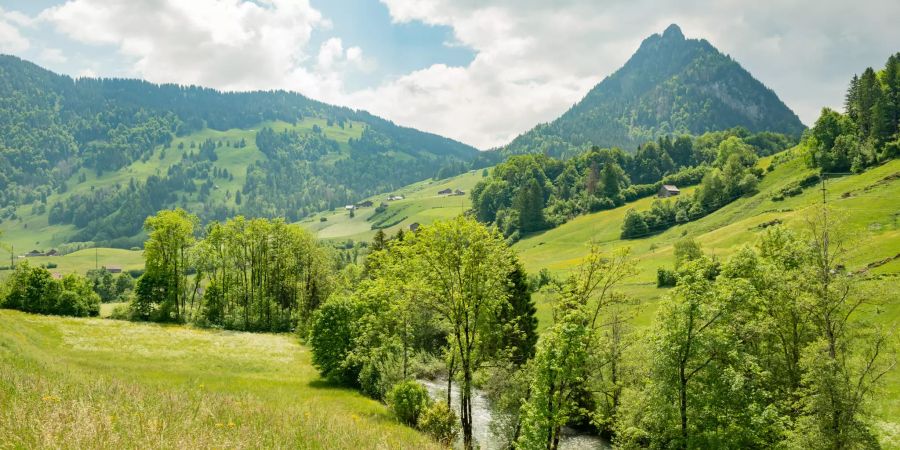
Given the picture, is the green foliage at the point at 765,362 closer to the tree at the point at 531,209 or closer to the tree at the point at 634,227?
the tree at the point at 634,227

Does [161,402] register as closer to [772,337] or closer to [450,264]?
[450,264]

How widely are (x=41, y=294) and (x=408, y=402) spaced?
204 ft

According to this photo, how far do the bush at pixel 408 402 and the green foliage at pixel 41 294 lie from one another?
58461 mm

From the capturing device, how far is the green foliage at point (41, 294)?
67.1m

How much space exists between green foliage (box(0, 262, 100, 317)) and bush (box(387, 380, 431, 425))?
5846 centimetres

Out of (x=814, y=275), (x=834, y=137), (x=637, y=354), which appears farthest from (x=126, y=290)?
(x=834, y=137)

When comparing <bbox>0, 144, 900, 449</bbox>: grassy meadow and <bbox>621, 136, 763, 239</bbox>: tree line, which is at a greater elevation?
<bbox>621, 136, 763, 239</bbox>: tree line

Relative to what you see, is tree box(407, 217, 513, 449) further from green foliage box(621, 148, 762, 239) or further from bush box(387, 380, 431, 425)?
green foliage box(621, 148, 762, 239)

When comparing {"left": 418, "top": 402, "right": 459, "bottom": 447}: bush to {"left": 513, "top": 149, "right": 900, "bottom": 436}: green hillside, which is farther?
{"left": 513, "top": 149, "right": 900, "bottom": 436}: green hillside

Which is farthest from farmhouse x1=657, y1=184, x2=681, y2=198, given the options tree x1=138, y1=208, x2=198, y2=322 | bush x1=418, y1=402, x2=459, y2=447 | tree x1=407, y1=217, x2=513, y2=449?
bush x1=418, y1=402, x2=459, y2=447

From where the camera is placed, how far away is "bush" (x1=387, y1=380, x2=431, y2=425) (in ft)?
123

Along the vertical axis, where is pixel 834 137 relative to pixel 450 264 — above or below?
above

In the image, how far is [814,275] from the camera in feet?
105

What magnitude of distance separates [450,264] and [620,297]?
490 inches
